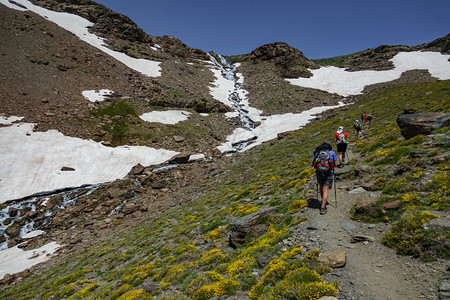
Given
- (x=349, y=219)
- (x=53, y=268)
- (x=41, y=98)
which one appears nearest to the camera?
(x=349, y=219)

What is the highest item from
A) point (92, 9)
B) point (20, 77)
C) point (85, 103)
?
point (92, 9)

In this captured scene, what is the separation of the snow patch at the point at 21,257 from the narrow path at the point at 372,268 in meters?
25.8

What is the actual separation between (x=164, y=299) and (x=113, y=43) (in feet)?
296

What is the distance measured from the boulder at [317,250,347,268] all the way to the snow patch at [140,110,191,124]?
4549 centimetres

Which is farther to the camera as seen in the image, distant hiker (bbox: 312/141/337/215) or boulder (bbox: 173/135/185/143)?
boulder (bbox: 173/135/185/143)

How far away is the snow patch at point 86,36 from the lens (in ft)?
222

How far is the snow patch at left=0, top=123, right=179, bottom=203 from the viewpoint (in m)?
29.0

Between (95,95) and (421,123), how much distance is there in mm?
55803

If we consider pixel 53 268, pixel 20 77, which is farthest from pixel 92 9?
pixel 53 268

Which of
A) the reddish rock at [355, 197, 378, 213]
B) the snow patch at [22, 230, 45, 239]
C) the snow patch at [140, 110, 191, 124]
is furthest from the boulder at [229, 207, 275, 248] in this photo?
the snow patch at [140, 110, 191, 124]

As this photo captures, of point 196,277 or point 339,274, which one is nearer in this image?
point 339,274

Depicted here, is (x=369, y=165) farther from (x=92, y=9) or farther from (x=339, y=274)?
(x=92, y=9)

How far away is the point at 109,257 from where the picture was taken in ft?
54.3

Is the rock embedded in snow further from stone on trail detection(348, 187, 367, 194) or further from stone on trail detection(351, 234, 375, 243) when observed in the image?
stone on trail detection(351, 234, 375, 243)
